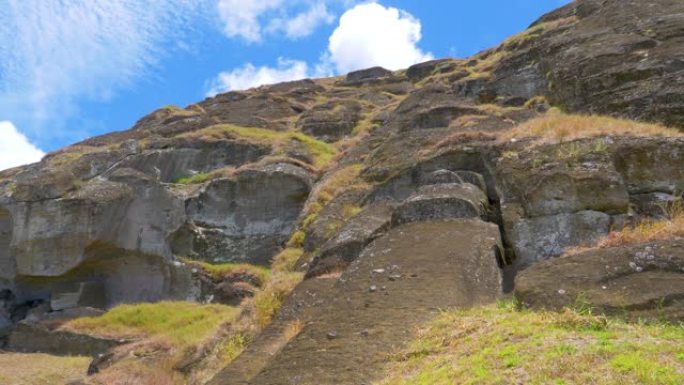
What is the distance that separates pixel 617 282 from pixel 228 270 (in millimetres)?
21064

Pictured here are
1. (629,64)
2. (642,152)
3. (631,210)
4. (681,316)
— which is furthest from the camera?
(629,64)

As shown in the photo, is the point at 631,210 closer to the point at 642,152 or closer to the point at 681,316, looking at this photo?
the point at 642,152

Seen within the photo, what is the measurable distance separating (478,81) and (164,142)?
17.1 metres

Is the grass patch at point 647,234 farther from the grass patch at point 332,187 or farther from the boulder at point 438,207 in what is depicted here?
the grass patch at point 332,187

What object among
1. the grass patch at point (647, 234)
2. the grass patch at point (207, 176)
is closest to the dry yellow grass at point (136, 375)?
the grass patch at point (647, 234)

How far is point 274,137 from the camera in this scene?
37.2 m

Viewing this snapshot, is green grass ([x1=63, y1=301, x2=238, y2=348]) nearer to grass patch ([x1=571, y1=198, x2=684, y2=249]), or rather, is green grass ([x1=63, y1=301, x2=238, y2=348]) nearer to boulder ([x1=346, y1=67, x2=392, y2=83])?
grass patch ([x1=571, y1=198, x2=684, y2=249])

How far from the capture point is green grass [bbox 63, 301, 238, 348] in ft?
70.3

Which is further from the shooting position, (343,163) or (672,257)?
(343,163)

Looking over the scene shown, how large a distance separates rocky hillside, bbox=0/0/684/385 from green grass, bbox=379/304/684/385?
0.34 m

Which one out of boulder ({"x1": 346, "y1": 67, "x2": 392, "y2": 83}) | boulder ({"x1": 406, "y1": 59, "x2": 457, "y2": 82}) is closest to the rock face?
boulder ({"x1": 406, "y1": 59, "x2": 457, "y2": 82})

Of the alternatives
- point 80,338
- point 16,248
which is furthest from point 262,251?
point 16,248

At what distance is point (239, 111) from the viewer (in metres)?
45.2

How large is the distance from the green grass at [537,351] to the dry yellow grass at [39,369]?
13691mm
